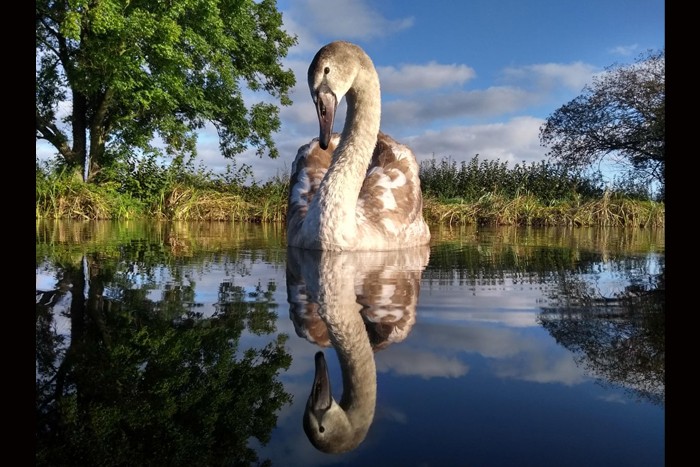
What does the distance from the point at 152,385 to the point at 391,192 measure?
16.5ft

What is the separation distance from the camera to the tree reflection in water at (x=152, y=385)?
1.28 metres

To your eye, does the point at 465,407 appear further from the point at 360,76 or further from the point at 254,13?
the point at 254,13

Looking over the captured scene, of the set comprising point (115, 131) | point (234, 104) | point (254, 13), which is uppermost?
point (254, 13)

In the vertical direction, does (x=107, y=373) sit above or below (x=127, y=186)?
below

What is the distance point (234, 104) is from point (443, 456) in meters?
22.8

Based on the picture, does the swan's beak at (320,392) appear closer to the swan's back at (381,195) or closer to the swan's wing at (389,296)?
the swan's wing at (389,296)

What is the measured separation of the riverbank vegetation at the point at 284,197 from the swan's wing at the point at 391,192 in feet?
27.0

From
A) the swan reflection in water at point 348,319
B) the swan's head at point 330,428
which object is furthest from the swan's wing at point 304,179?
the swan's head at point 330,428

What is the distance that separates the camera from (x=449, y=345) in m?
2.05

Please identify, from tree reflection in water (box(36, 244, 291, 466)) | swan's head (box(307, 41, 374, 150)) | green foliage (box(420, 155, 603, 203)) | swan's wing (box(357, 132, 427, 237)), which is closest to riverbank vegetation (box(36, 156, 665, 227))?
green foliage (box(420, 155, 603, 203))

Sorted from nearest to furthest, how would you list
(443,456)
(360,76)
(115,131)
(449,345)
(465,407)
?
(443,456), (465,407), (449,345), (360,76), (115,131)

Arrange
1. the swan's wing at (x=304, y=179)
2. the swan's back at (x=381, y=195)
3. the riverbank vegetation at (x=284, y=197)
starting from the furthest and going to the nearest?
1. the riverbank vegetation at (x=284, y=197)
2. the swan's wing at (x=304, y=179)
3. the swan's back at (x=381, y=195)

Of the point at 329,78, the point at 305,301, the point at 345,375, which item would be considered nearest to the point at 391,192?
the point at 329,78
